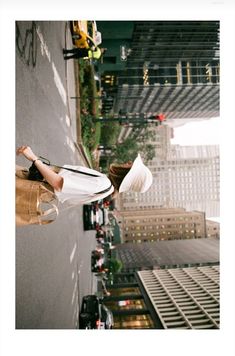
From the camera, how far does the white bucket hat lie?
284 centimetres

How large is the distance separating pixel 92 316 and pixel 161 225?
55.2 metres

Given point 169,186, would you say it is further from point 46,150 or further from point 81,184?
point 81,184

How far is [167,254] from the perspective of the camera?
1820 inches

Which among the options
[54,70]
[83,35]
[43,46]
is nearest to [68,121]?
[54,70]

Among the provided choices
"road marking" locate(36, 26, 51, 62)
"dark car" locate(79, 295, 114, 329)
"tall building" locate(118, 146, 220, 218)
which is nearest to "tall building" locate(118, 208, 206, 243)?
"tall building" locate(118, 146, 220, 218)

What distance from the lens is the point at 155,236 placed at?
62.6 metres

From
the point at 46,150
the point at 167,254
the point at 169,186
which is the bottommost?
the point at 167,254

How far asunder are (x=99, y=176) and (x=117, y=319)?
46.8 ft

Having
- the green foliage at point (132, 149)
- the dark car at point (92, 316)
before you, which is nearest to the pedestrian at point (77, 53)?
the dark car at point (92, 316)

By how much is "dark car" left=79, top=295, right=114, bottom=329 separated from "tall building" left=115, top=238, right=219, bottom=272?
33.3 m

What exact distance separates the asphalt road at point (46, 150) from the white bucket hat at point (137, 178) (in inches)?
82.1

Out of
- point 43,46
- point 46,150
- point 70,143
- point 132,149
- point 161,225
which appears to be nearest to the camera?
point 43,46
